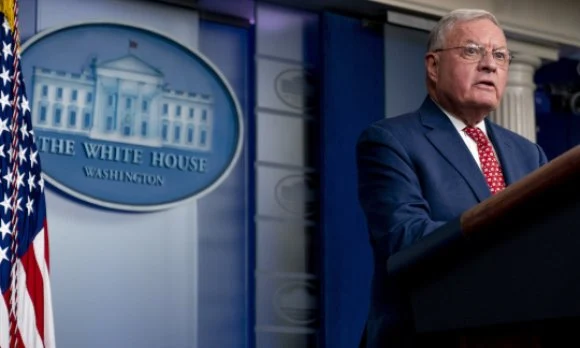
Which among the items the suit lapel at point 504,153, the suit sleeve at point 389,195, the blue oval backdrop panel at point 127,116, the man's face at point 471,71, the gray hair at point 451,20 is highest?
the blue oval backdrop panel at point 127,116

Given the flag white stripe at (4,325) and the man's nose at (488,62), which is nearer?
the man's nose at (488,62)

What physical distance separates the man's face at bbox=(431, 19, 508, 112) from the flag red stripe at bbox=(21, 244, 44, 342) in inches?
60.3

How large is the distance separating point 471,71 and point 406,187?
0.39 metres

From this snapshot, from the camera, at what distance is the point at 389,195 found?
202cm

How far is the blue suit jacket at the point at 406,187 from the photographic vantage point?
6.45ft

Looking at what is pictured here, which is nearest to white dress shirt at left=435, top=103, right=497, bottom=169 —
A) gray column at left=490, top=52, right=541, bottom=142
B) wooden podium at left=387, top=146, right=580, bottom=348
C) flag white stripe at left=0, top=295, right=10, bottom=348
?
wooden podium at left=387, top=146, right=580, bottom=348

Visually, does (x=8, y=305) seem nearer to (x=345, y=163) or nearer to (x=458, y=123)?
(x=458, y=123)

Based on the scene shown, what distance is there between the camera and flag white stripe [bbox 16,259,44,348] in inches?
130

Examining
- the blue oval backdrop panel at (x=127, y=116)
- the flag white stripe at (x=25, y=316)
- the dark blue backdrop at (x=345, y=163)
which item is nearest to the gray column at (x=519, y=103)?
the dark blue backdrop at (x=345, y=163)

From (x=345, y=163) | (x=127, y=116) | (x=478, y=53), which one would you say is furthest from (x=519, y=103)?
(x=478, y=53)

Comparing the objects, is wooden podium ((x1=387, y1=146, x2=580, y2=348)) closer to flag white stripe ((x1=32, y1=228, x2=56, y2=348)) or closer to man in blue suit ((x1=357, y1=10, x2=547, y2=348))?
man in blue suit ((x1=357, y1=10, x2=547, y2=348))

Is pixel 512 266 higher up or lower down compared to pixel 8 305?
lower down

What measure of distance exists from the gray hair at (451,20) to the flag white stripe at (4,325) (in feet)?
4.84

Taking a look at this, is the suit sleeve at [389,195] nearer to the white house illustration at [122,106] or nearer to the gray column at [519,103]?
the white house illustration at [122,106]
